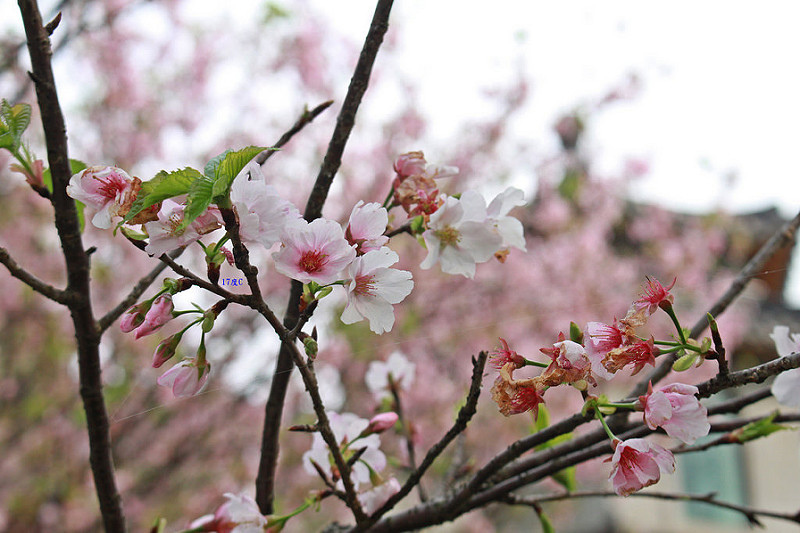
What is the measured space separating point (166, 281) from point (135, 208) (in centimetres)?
7

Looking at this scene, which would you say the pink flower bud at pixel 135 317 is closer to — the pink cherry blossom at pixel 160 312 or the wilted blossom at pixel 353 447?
the pink cherry blossom at pixel 160 312

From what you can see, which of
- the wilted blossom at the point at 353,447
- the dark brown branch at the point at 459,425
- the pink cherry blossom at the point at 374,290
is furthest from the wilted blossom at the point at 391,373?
the pink cherry blossom at the point at 374,290

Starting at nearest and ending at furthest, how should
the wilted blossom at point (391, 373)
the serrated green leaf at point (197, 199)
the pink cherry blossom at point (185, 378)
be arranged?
the serrated green leaf at point (197, 199), the pink cherry blossom at point (185, 378), the wilted blossom at point (391, 373)

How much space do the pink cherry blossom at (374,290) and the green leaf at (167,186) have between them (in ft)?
0.37

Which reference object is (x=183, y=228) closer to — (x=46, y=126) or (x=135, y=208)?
(x=135, y=208)

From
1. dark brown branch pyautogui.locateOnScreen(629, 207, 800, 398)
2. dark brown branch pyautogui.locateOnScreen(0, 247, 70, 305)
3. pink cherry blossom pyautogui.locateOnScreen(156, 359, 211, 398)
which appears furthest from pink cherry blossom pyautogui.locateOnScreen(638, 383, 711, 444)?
dark brown branch pyautogui.locateOnScreen(0, 247, 70, 305)

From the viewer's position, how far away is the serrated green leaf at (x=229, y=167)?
1.19ft

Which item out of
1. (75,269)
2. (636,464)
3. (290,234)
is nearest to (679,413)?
(636,464)

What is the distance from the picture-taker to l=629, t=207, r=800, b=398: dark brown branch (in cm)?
63

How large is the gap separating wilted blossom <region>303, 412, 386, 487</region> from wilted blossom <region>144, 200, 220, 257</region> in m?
0.27

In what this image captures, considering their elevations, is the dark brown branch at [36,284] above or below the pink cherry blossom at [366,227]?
above

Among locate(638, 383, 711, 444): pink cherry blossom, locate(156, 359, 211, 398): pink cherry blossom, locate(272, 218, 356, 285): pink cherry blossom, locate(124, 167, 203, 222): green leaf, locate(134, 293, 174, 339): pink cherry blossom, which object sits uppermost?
locate(124, 167, 203, 222): green leaf

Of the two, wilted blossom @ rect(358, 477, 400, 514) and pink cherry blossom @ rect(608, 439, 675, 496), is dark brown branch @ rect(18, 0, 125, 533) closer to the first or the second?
wilted blossom @ rect(358, 477, 400, 514)

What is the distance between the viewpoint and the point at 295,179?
9.33 feet
